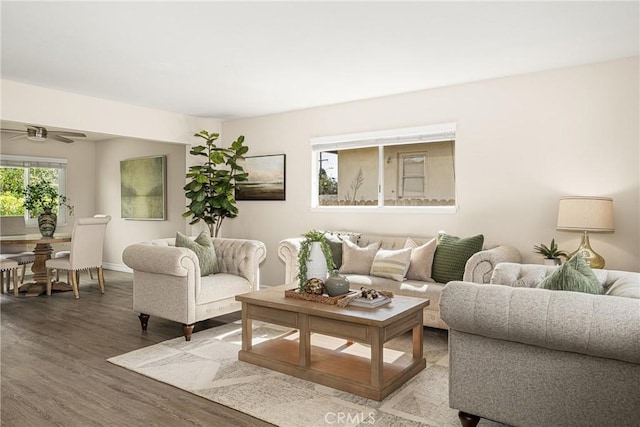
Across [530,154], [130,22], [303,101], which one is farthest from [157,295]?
[530,154]

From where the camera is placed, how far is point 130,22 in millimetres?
3004

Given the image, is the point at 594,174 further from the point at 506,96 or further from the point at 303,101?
the point at 303,101

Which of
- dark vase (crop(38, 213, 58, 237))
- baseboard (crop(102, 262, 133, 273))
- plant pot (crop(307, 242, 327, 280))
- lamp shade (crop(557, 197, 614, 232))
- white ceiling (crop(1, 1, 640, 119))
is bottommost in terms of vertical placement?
baseboard (crop(102, 262, 133, 273))

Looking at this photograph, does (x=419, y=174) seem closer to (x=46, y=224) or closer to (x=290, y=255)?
(x=290, y=255)

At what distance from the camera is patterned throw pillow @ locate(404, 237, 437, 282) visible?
4195 mm

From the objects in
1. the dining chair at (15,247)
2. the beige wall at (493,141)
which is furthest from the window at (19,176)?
the beige wall at (493,141)

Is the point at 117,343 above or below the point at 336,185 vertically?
below

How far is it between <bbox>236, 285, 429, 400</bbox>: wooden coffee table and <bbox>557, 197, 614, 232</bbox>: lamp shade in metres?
1.46

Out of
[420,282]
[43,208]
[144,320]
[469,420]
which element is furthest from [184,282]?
[43,208]

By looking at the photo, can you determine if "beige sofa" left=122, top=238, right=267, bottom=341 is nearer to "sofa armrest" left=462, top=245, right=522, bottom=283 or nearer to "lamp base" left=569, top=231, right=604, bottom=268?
"sofa armrest" left=462, top=245, right=522, bottom=283

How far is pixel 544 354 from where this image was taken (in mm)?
1978

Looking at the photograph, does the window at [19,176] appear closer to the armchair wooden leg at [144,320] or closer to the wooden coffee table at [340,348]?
the armchair wooden leg at [144,320]

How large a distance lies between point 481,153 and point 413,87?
0.99 m

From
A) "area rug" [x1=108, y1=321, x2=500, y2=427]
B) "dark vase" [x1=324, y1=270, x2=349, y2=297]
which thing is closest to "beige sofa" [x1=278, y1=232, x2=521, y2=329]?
"area rug" [x1=108, y1=321, x2=500, y2=427]
